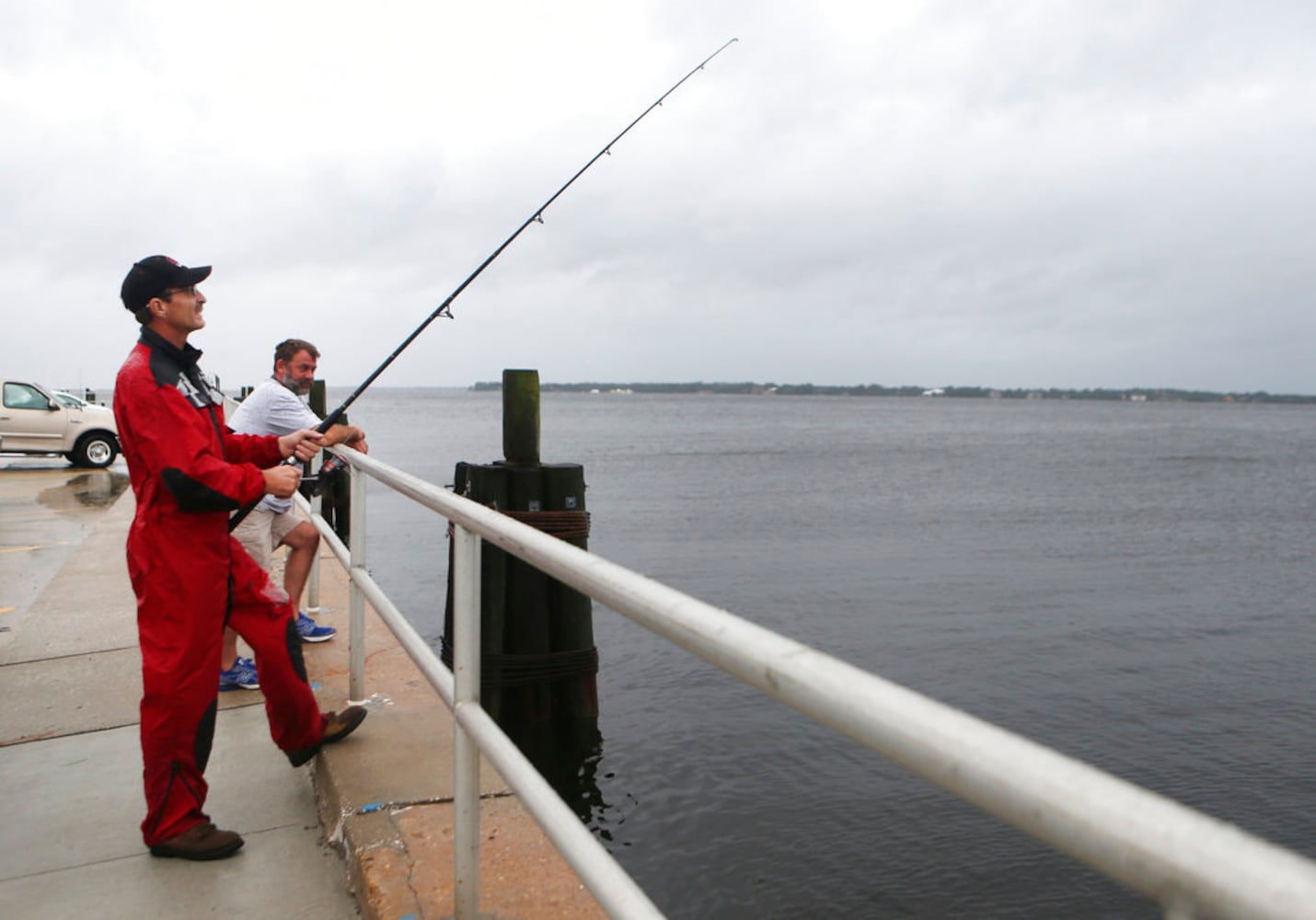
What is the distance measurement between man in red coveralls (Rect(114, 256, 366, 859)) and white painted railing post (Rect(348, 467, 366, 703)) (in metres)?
0.58

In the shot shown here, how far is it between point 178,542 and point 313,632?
8.70 feet

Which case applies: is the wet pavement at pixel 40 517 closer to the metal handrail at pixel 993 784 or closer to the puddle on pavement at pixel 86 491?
the puddle on pavement at pixel 86 491

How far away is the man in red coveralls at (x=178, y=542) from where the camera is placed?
10.0 ft

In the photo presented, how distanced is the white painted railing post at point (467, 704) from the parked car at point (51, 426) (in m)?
18.9

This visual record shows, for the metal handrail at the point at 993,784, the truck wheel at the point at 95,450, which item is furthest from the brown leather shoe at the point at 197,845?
the truck wheel at the point at 95,450

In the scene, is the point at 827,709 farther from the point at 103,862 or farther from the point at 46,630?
the point at 46,630

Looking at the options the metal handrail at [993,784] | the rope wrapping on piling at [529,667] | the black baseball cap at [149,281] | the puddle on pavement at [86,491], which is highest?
the black baseball cap at [149,281]

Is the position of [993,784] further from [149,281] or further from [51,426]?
[51,426]

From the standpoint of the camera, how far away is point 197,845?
3197 mm

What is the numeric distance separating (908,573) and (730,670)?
16.0m

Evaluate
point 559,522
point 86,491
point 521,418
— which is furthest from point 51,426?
point 559,522

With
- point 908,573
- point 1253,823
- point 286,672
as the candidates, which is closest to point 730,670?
point 286,672

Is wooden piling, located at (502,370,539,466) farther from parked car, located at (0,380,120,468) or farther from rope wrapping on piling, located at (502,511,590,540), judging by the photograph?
parked car, located at (0,380,120,468)

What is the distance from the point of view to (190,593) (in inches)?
123
